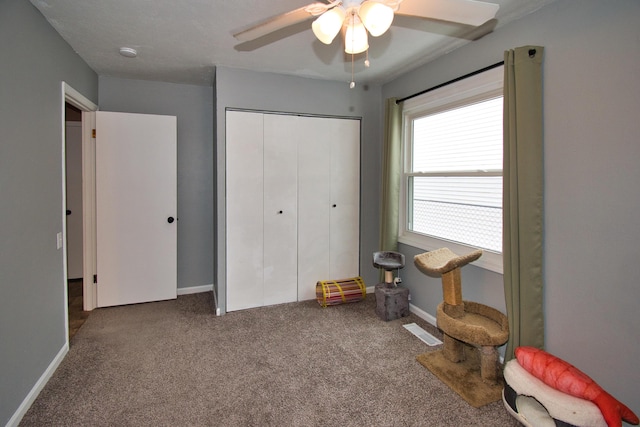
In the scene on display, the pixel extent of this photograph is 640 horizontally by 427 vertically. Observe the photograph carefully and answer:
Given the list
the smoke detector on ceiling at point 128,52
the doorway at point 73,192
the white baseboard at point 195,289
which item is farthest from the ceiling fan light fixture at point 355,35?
the doorway at point 73,192

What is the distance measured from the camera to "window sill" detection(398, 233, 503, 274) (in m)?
2.47

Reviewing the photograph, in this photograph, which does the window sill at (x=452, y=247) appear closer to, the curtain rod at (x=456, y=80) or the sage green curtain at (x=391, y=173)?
the sage green curtain at (x=391, y=173)

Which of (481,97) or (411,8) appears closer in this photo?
(411,8)

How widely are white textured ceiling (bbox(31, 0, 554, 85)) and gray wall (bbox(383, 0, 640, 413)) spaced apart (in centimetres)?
37

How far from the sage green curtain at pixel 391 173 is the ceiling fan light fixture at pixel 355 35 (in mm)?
1905

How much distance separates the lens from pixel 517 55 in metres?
2.11

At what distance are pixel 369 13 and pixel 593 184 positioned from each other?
5.08ft

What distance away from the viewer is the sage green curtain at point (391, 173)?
3.45 m

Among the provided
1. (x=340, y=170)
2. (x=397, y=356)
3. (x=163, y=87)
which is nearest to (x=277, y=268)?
(x=340, y=170)

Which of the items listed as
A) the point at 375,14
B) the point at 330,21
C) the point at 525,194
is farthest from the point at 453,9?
the point at 525,194

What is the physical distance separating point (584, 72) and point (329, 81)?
7.61 ft

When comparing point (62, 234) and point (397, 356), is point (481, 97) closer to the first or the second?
point (397, 356)

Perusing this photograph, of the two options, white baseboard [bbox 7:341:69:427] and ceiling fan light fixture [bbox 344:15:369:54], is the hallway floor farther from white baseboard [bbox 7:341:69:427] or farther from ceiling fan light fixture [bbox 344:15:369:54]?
ceiling fan light fixture [bbox 344:15:369:54]

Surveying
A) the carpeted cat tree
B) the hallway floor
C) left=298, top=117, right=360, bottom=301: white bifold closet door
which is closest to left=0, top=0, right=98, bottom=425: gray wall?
the hallway floor
